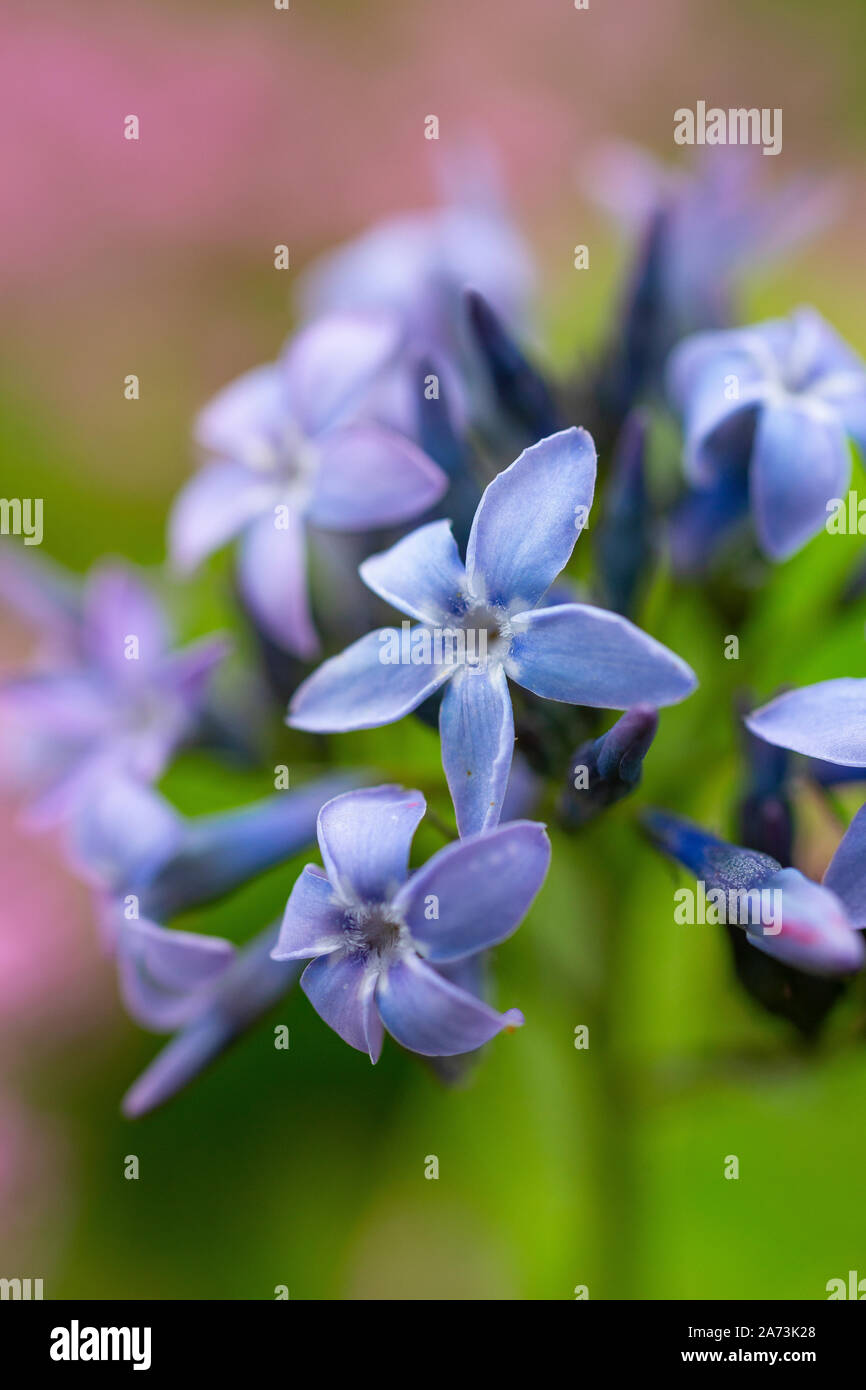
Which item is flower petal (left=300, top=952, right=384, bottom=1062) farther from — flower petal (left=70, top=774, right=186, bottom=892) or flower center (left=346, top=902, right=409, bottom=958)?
flower petal (left=70, top=774, right=186, bottom=892)

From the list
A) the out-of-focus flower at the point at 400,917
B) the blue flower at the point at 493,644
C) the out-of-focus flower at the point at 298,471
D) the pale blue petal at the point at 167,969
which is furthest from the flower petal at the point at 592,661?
the pale blue petal at the point at 167,969

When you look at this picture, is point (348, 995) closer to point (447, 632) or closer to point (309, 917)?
point (309, 917)

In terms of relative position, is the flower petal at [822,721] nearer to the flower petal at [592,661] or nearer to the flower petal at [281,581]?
the flower petal at [592,661]

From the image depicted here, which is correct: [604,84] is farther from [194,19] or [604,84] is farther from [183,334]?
[183,334]

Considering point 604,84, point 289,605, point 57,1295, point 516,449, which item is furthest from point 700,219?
point 604,84

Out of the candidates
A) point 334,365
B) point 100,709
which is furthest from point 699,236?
point 100,709
